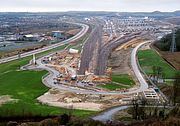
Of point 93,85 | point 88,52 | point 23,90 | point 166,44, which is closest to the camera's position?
point 23,90

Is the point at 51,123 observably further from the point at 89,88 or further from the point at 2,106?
the point at 89,88

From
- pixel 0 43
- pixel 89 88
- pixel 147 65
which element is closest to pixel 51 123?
pixel 89 88

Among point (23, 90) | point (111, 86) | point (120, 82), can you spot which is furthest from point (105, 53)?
point (23, 90)

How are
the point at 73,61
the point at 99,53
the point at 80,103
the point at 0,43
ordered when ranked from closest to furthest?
the point at 80,103
the point at 73,61
the point at 99,53
the point at 0,43

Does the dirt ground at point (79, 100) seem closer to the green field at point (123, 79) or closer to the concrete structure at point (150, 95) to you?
the concrete structure at point (150, 95)

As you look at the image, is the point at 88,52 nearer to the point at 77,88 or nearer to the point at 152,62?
Result: the point at 152,62

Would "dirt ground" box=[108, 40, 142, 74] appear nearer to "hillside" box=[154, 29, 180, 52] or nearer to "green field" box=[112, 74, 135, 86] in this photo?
"green field" box=[112, 74, 135, 86]
